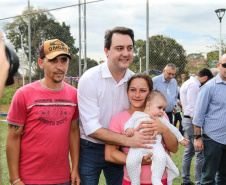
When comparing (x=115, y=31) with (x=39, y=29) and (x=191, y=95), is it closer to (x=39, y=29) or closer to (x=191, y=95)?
(x=191, y=95)

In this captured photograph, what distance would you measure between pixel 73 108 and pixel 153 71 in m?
5.21

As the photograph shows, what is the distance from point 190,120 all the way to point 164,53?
2.73 m

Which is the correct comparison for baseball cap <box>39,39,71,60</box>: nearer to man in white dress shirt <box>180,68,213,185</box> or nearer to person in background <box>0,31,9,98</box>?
person in background <box>0,31,9,98</box>

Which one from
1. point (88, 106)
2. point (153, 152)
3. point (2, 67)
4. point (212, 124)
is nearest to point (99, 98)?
point (88, 106)

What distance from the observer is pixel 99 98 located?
2.25 meters

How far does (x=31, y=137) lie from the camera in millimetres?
2020

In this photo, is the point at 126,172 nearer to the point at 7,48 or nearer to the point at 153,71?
the point at 7,48

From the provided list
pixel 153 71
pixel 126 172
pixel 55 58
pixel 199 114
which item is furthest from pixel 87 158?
pixel 153 71

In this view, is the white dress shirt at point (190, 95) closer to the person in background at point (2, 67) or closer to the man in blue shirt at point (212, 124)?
the man in blue shirt at point (212, 124)

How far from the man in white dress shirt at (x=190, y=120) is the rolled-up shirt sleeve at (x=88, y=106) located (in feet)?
8.77

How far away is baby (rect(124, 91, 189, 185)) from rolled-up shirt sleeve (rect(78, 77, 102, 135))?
Result: 0.92ft

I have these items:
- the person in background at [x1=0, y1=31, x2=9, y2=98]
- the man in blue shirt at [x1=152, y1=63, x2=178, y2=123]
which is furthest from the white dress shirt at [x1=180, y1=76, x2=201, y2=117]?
the person in background at [x1=0, y1=31, x2=9, y2=98]

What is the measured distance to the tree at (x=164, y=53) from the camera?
6.48 metres

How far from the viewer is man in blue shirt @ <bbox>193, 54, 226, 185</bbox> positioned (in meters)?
3.22
